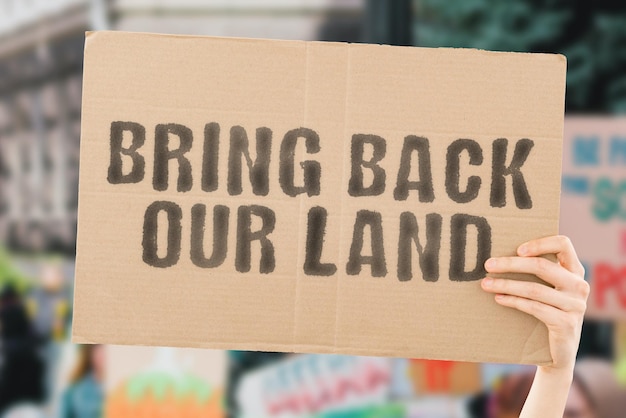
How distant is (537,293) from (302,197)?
0.38 meters

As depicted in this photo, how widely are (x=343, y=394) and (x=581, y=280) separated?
117 cm

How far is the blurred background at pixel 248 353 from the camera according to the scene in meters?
2.02

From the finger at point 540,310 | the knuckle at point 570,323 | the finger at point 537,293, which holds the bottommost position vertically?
the knuckle at point 570,323

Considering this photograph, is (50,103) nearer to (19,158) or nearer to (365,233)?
(19,158)

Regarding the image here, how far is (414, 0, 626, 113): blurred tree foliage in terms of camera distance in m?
2.06

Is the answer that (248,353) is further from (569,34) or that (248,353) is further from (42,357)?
(569,34)

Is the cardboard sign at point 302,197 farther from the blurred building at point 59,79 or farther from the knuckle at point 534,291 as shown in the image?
the blurred building at point 59,79

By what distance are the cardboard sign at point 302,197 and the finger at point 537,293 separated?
0.04 metres

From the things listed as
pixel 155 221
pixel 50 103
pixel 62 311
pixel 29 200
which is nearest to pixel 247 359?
pixel 62 311

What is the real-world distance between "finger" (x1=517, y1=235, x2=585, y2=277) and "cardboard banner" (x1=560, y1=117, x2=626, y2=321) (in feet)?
3.53

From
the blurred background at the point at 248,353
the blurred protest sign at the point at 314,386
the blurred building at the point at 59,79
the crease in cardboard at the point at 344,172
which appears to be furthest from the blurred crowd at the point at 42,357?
the crease in cardboard at the point at 344,172

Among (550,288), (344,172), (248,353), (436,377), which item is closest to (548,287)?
(550,288)

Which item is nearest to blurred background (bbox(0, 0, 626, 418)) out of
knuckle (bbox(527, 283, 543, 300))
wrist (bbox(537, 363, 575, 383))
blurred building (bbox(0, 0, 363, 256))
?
blurred building (bbox(0, 0, 363, 256))

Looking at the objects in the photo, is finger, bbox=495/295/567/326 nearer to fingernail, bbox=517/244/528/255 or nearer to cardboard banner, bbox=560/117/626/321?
fingernail, bbox=517/244/528/255
